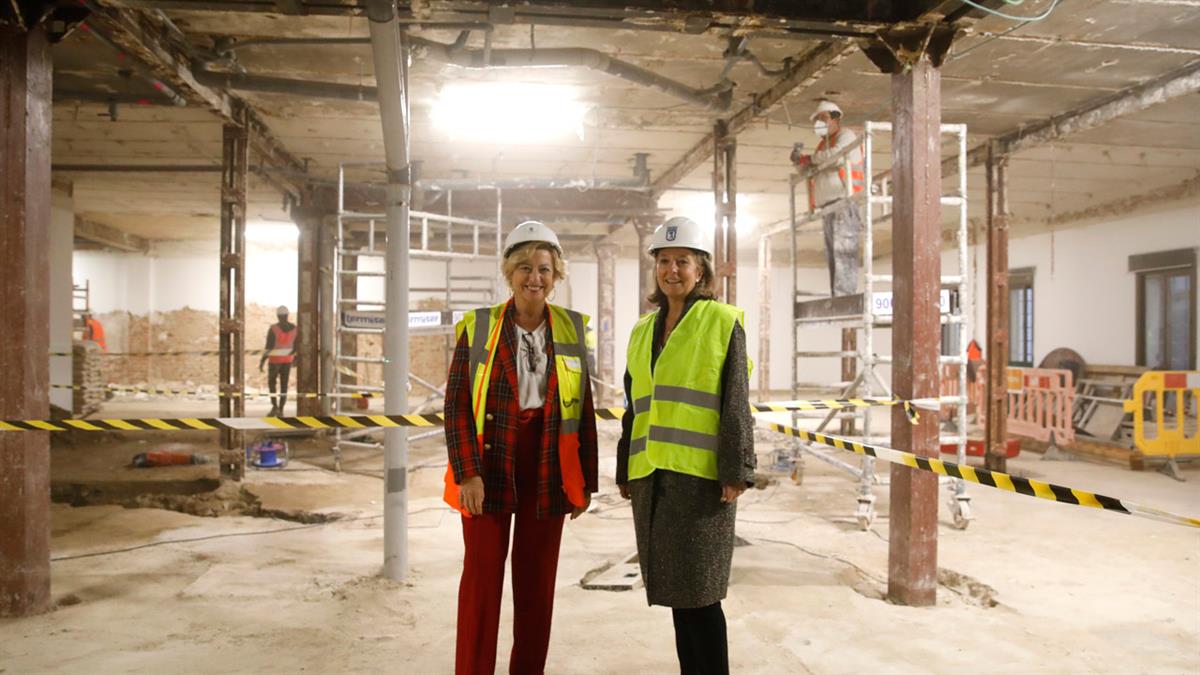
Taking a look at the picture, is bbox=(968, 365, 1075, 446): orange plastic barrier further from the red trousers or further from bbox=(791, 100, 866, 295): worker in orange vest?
the red trousers

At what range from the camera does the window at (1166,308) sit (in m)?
11.9

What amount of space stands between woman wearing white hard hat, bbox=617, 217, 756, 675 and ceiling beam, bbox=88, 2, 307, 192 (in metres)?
3.94

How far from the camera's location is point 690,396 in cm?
248

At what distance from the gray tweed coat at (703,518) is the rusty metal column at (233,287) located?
6039mm

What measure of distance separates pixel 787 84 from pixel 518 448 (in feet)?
14.9

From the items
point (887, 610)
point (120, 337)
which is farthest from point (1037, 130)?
point (120, 337)

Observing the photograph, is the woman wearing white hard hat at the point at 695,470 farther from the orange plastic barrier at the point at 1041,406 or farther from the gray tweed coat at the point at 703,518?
the orange plastic barrier at the point at 1041,406

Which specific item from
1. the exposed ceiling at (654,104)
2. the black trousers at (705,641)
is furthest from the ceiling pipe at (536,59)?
the black trousers at (705,641)

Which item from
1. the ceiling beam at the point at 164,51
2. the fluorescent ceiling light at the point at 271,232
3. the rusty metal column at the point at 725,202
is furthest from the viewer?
the fluorescent ceiling light at the point at 271,232

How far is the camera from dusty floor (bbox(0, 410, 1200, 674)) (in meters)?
3.46

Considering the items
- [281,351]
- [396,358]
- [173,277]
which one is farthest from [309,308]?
[173,277]

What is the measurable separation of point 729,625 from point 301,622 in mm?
2207

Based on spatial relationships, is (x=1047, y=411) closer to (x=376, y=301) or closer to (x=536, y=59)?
(x=536, y=59)

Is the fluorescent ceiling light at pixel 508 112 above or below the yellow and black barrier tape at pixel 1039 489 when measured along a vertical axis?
above
